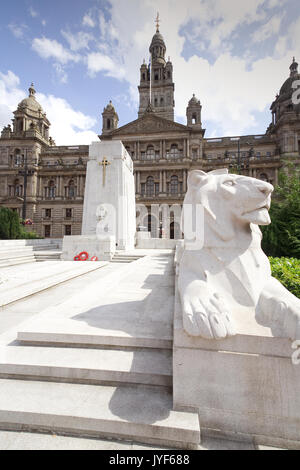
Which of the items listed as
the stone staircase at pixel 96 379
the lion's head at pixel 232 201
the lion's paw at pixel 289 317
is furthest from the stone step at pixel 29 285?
the lion's paw at pixel 289 317

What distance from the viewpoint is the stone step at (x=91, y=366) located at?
1787 millimetres

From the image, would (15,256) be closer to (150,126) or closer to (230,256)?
(230,256)

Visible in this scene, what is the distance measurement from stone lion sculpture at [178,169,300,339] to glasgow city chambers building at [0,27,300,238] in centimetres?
2944

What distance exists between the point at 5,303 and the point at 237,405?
3.80m

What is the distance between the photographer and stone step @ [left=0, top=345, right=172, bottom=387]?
5.86 ft

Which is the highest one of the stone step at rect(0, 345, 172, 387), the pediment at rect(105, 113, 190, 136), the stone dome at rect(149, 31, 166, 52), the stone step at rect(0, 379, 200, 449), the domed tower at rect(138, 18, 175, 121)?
the stone dome at rect(149, 31, 166, 52)

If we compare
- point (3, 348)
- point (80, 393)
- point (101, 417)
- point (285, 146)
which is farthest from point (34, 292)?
point (285, 146)

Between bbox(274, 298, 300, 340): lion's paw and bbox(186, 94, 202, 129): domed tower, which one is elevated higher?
bbox(186, 94, 202, 129): domed tower

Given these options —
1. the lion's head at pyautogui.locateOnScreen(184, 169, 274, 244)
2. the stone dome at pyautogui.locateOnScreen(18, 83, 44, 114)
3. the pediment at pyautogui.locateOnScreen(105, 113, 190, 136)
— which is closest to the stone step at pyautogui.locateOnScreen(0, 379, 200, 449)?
the lion's head at pyautogui.locateOnScreen(184, 169, 274, 244)

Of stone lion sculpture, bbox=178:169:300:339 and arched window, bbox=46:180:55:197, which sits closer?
stone lion sculpture, bbox=178:169:300:339

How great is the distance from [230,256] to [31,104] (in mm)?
50538

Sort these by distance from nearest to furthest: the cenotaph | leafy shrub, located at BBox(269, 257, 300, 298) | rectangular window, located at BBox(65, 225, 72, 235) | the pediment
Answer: leafy shrub, located at BBox(269, 257, 300, 298) → the cenotaph → the pediment → rectangular window, located at BBox(65, 225, 72, 235)

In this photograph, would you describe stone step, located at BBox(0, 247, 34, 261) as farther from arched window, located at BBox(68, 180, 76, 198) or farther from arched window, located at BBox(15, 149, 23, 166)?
arched window, located at BBox(15, 149, 23, 166)

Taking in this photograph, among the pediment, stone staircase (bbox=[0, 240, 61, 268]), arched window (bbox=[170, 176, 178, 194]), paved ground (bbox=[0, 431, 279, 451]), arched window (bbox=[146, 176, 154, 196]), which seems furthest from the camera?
arched window (bbox=[146, 176, 154, 196])
